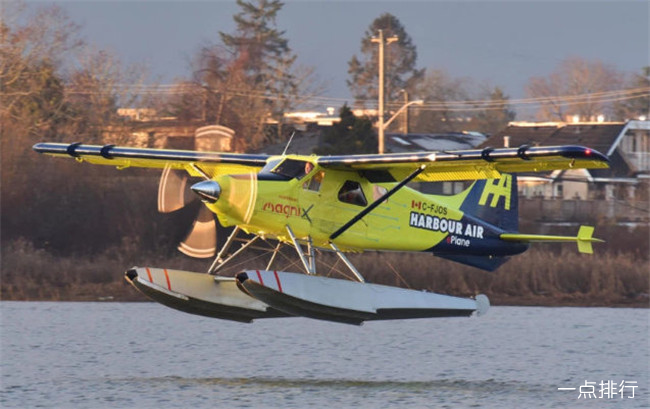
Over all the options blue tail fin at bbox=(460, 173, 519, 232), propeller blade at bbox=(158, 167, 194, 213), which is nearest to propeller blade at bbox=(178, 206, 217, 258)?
propeller blade at bbox=(158, 167, 194, 213)

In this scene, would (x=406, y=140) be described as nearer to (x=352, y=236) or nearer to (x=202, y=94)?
(x=202, y=94)

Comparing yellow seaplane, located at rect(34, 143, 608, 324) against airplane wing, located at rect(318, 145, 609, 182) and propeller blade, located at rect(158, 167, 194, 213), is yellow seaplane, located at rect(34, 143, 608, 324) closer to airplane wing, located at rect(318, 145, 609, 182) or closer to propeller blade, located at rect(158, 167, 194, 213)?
airplane wing, located at rect(318, 145, 609, 182)

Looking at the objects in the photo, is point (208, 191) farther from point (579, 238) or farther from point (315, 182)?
point (579, 238)

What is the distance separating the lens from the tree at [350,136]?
108 feet

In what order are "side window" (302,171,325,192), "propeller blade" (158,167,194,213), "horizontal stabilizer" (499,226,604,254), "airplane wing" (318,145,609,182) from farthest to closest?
"horizontal stabilizer" (499,226,604,254)
"propeller blade" (158,167,194,213)
"side window" (302,171,325,192)
"airplane wing" (318,145,609,182)

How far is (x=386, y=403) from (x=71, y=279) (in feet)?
48.9

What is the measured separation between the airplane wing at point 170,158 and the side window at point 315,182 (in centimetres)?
129

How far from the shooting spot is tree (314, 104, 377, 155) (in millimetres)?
33044

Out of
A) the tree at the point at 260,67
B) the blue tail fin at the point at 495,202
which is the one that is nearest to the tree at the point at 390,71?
the tree at the point at 260,67

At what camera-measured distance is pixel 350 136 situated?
33375 mm

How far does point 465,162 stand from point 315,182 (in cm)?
194

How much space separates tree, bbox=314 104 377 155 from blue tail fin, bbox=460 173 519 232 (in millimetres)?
14808

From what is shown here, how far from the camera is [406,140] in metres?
47.1

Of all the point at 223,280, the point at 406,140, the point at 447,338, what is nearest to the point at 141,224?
the point at 447,338
